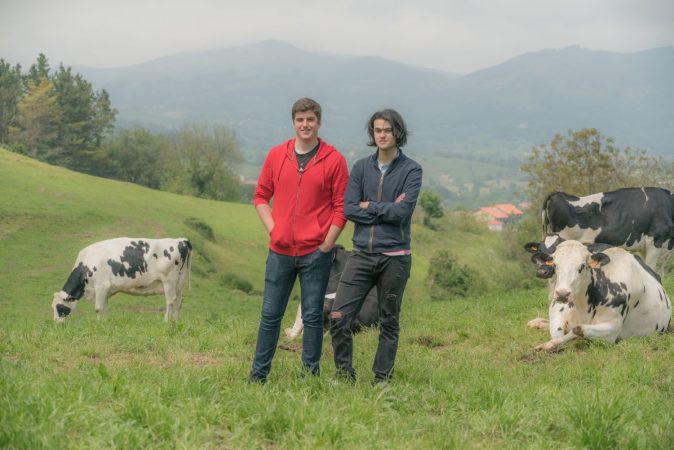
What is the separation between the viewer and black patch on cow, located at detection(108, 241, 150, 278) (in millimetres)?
16344

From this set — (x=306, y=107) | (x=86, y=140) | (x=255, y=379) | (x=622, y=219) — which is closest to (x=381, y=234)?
(x=306, y=107)

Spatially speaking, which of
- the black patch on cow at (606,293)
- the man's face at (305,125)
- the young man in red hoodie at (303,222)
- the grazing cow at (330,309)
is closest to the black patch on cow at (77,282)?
the grazing cow at (330,309)

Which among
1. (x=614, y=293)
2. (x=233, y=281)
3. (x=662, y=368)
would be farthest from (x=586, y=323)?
(x=233, y=281)

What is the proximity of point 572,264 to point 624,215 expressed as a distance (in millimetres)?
6568

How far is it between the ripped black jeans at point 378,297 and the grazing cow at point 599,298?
2.96 metres

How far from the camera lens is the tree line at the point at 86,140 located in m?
81.2

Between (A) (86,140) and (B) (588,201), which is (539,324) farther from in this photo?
(A) (86,140)

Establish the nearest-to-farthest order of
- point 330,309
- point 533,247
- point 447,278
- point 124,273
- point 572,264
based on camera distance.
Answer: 1. point 572,264
2. point 533,247
3. point 330,309
4. point 124,273
5. point 447,278

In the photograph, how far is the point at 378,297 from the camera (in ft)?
22.7

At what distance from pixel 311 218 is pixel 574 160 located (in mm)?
39497

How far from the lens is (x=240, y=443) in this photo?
5027mm

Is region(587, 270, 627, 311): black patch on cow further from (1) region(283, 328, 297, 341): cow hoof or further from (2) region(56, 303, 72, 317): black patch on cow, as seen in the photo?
(2) region(56, 303, 72, 317): black patch on cow

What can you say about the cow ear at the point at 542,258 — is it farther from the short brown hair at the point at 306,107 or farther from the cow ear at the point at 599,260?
the short brown hair at the point at 306,107

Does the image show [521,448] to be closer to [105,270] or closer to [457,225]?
[105,270]
